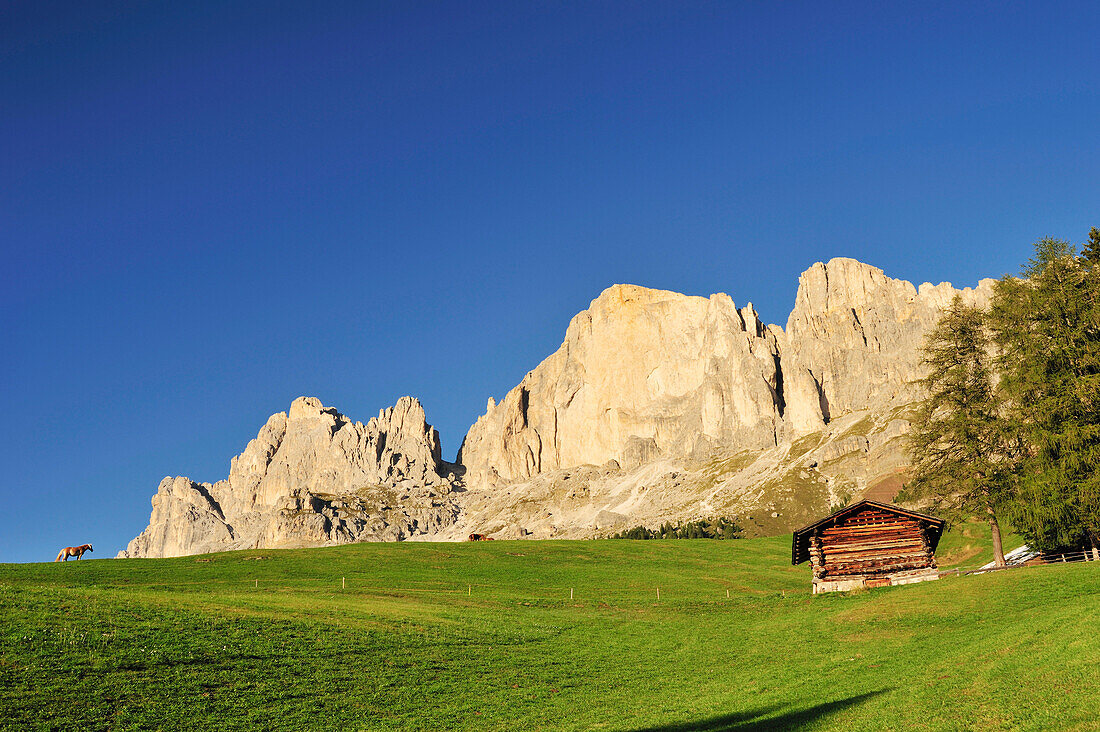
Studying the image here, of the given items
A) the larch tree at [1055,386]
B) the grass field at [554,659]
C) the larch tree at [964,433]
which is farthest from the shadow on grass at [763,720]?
the larch tree at [964,433]

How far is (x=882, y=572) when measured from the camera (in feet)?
161

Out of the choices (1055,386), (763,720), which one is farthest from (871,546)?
(763,720)

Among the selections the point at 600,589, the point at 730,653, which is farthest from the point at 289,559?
the point at 730,653

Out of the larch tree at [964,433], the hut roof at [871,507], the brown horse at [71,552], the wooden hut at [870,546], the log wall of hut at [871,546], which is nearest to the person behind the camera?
the larch tree at [964,433]

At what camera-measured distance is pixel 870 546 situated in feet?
163

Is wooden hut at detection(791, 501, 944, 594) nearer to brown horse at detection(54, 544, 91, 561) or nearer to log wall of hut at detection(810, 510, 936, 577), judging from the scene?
log wall of hut at detection(810, 510, 936, 577)

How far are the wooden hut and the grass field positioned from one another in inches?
138

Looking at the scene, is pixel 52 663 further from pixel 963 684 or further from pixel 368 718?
pixel 963 684

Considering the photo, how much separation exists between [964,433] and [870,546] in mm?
10028

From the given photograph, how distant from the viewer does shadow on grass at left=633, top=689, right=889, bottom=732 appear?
18759 mm

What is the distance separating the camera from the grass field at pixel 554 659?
18688 mm

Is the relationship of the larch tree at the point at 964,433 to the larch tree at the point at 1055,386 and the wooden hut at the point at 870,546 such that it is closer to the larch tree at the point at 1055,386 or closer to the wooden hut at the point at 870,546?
the larch tree at the point at 1055,386

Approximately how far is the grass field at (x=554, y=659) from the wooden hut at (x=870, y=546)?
11.5ft

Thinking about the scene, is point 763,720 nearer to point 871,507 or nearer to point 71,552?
point 871,507
